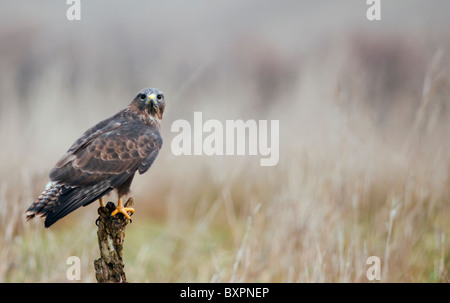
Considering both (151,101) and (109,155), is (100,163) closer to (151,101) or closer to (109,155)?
(109,155)

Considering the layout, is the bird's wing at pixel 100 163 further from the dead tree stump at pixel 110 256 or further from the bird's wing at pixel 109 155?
the dead tree stump at pixel 110 256

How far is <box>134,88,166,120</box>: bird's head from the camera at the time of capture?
4.01 meters

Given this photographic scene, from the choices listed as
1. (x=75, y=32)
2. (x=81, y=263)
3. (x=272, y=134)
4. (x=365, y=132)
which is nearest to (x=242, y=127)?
(x=272, y=134)

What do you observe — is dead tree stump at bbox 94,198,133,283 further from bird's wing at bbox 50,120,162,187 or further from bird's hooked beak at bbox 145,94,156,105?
bird's hooked beak at bbox 145,94,156,105

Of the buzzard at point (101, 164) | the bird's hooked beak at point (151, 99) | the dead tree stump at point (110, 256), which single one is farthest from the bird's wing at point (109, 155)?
the dead tree stump at point (110, 256)

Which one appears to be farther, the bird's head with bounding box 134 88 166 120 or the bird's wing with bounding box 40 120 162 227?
the bird's head with bounding box 134 88 166 120

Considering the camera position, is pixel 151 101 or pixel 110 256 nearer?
pixel 110 256

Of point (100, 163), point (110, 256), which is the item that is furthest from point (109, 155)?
point (110, 256)

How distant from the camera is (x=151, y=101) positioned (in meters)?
3.99

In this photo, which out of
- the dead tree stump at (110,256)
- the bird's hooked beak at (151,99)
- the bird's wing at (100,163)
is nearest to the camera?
the dead tree stump at (110,256)

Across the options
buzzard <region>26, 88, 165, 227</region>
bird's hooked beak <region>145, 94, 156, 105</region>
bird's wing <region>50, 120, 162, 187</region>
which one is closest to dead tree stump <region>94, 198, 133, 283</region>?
buzzard <region>26, 88, 165, 227</region>

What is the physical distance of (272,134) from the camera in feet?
25.9

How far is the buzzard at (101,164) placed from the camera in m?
3.24

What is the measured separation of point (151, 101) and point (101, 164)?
69 cm
